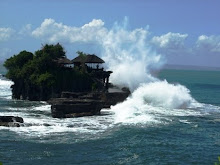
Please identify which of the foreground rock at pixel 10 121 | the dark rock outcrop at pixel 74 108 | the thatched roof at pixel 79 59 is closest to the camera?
the foreground rock at pixel 10 121

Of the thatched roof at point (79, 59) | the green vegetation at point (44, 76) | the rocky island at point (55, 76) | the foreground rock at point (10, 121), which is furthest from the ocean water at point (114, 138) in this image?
the thatched roof at point (79, 59)

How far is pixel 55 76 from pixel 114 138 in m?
32.4

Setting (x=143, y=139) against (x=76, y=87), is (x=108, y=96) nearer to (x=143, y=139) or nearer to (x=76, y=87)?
(x=76, y=87)

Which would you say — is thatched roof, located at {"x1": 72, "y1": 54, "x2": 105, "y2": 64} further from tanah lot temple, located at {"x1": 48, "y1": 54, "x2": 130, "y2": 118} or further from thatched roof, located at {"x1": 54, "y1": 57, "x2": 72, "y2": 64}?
thatched roof, located at {"x1": 54, "y1": 57, "x2": 72, "y2": 64}

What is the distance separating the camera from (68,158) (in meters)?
29.8

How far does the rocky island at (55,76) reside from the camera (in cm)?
6594

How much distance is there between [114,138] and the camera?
1452 inches

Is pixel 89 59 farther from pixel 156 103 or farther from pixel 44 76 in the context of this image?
pixel 156 103

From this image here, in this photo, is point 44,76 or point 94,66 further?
point 94,66

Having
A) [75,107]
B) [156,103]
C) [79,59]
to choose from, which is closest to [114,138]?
[75,107]

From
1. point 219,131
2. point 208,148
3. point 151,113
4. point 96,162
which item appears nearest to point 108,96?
point 151,113

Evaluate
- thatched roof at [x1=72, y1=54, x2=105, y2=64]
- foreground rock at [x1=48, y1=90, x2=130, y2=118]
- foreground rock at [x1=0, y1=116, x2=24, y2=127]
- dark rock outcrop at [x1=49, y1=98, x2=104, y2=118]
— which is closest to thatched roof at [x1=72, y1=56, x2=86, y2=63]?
thatched roof at [x1=72, y1=54, x2=105, y2=64]

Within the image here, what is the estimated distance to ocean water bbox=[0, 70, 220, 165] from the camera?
3019 centimetres

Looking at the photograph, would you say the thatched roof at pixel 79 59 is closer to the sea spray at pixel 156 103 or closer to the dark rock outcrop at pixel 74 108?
the sea spray at pixel 156 103
